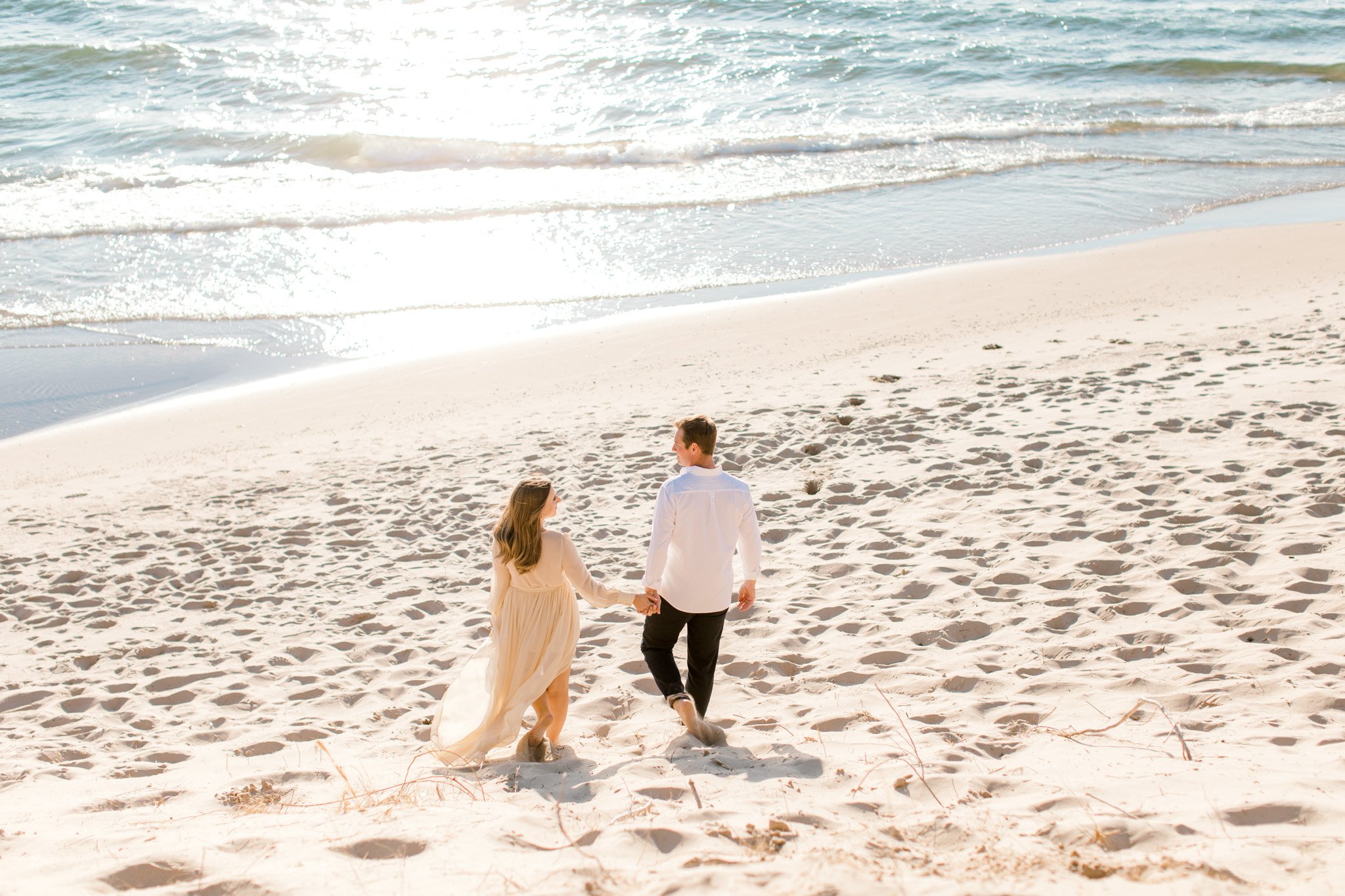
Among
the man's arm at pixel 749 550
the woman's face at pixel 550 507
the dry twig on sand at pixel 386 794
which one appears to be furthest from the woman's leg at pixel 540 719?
the man's arm at pixel 749 550

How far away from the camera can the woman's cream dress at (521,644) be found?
13.6 feet

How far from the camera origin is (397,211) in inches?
646

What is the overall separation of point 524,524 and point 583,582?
346 millimetres

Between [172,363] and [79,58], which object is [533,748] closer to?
[172,363]

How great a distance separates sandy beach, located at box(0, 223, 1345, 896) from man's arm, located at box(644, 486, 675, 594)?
0.70 meters

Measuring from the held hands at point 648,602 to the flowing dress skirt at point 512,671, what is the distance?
321 mm

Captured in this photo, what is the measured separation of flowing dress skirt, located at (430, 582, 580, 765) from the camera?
4.14 m

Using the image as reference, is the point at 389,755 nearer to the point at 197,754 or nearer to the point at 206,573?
the point at 197,754

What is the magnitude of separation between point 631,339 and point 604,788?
24.0 feet

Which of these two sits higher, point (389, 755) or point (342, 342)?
point (342, 342)

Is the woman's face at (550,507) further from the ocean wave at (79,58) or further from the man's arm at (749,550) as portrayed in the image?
the ocean wave at (79,58)

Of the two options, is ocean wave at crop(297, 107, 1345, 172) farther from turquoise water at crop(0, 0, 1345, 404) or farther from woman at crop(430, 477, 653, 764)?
A: woman at crop(430, 477, 653, 764)

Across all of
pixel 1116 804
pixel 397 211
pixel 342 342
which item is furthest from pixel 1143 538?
pixel 397 211

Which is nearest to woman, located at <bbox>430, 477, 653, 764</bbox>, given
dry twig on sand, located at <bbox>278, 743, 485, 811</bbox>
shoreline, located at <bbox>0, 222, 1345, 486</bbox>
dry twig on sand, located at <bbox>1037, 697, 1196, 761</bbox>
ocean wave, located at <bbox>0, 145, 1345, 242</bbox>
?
dry twig on sand, located at <bbox>278, 743, 485, 811</bbox>
